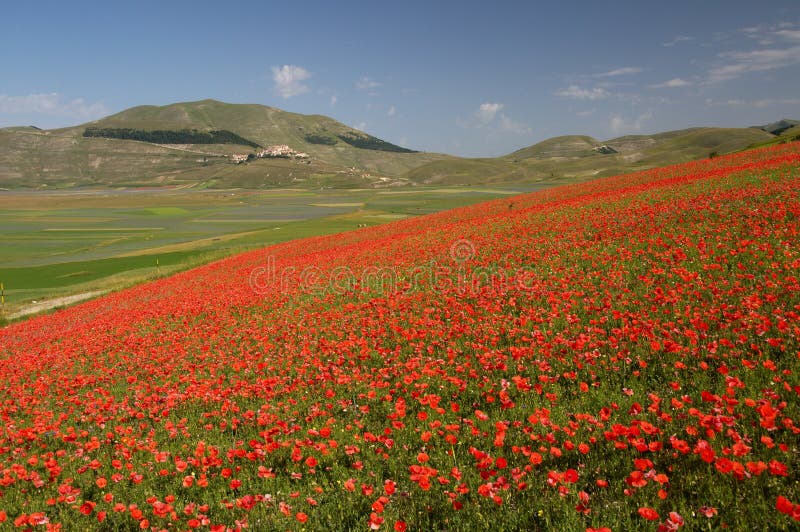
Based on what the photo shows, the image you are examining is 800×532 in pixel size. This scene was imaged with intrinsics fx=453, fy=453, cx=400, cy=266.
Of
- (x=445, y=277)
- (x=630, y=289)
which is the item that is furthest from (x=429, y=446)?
(x=445, y=277)

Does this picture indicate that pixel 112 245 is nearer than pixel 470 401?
No

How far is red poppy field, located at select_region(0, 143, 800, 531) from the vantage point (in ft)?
15.7

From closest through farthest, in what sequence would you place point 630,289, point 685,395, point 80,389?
point 685,395, point 630,289, point 80,389

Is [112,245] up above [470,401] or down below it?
below

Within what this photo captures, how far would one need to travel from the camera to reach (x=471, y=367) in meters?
8.59

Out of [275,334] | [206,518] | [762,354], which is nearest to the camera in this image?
[206,518]

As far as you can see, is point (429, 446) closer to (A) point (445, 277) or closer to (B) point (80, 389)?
(A) point (445, 277)

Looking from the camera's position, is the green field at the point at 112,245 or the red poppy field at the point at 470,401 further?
the green field at the point at 112,245

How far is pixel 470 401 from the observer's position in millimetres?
7559

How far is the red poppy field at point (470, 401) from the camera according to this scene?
4.78m

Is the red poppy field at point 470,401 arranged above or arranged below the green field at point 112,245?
above

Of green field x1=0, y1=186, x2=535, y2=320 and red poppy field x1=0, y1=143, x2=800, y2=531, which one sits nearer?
red poppy field x1=0, y1=143, x2=800, y2=531

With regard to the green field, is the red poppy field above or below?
above

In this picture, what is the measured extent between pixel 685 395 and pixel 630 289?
5210 millimetres
